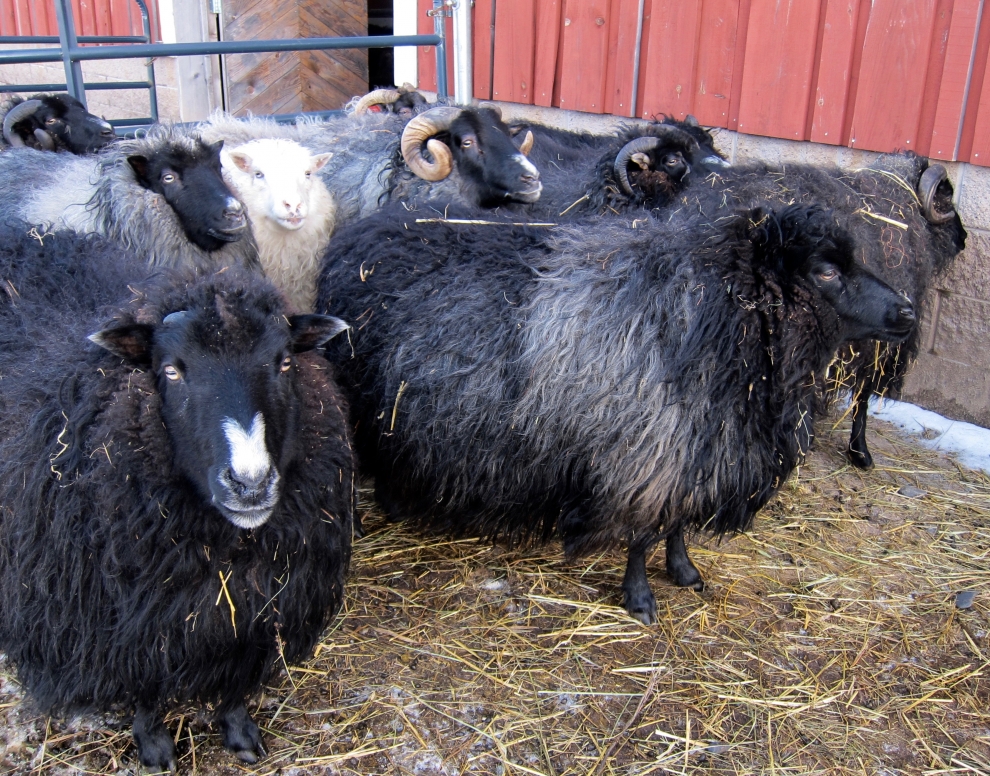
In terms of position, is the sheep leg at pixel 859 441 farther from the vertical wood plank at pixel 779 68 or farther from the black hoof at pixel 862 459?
the vertical wood plank at pixel 779 68

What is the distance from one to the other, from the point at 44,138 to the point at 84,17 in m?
7.58

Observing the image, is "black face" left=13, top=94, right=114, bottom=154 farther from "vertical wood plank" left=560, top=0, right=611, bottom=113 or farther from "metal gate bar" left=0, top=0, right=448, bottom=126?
"vertical wood plank" left=560, top=0, right=611, bottom=113

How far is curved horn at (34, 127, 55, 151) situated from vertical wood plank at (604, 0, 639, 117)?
4.44m

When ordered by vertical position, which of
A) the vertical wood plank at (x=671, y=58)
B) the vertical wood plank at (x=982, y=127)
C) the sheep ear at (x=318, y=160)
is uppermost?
the vertical wood plank at (x=671, y=58)

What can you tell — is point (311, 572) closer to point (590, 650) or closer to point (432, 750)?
point (432, 750)

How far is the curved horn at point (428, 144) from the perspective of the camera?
17.3ft

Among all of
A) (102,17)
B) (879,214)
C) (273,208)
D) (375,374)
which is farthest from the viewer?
(102,17)

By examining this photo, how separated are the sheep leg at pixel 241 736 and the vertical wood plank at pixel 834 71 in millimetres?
5095

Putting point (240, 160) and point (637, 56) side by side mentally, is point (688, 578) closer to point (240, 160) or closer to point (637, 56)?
point (240, 160)

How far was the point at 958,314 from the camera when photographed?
540cm

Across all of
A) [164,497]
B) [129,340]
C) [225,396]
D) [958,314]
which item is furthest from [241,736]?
[958,314]

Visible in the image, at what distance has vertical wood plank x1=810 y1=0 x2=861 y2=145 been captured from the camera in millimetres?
5434

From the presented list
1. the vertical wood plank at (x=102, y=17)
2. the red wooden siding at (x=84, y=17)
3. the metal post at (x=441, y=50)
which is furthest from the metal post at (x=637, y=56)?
the vertical wood plank at (x=102, y=17)

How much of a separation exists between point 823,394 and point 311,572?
2.24m
